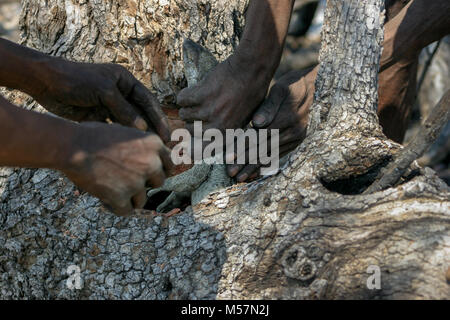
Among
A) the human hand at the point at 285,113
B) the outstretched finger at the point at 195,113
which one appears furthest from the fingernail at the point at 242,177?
the outstretched finger at the point at 195,113

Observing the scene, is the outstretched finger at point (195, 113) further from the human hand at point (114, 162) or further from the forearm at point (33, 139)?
the forearm at point (33, 139)

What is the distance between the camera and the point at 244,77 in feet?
8.16

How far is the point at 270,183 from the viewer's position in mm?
2119

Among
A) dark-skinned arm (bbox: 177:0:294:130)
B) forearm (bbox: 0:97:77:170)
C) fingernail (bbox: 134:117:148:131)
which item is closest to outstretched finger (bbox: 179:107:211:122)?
dark-skinned arm (bbox: 177:0:294:130)

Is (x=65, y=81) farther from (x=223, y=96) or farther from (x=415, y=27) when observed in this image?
(x=415, y=27)

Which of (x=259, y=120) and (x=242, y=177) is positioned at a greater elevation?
(x=259, y=120)

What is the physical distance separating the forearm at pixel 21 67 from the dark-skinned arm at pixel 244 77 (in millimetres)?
597

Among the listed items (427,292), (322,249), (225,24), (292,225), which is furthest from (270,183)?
(225,24)

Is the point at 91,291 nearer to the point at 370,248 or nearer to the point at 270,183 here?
the point at 270,183

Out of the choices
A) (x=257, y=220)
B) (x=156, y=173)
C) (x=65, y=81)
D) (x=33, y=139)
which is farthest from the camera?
(x=65, y=81)

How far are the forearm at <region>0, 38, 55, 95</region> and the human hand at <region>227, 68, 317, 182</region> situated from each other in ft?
3.18

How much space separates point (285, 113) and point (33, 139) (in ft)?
4.55

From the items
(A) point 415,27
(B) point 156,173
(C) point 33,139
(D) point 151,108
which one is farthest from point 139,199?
(A) point 415,27

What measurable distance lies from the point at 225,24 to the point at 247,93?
0.61 metres
